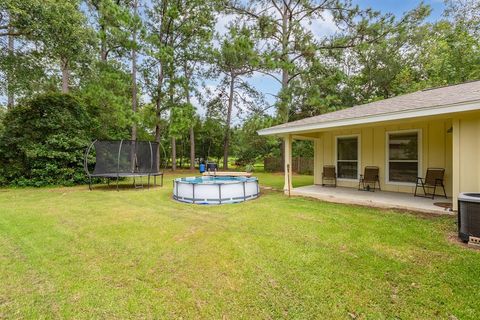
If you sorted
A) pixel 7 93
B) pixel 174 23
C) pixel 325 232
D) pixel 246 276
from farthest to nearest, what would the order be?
pixel 174 23, pixel 7 93, pixel 325 232, pixel 246 276

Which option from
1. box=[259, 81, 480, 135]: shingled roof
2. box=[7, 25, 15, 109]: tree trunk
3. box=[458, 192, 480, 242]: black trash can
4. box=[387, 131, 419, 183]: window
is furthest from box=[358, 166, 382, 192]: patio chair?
box=[7, 25, 15, 109]: tree trunk

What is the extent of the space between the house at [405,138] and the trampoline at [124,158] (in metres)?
5.01

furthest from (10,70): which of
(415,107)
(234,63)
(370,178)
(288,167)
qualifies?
(370,178)

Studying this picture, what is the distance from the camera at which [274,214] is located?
5016 mm

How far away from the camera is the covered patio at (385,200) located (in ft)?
17.0

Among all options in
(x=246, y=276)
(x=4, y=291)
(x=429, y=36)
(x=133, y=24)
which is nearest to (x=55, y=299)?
(x=4, y=291)

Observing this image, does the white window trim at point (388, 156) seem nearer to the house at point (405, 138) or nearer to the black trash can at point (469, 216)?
the house at point (405, 138)

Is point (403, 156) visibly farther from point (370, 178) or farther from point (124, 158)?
point (124, 158)

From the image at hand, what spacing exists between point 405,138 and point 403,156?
513 mm

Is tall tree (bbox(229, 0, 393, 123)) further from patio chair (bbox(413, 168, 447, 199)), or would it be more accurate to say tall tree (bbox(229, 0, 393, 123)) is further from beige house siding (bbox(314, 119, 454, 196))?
patio chair (bbox(413, 168, 447, 199))

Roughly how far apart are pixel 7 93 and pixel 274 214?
46.5 feet

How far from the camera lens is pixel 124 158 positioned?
9.45m

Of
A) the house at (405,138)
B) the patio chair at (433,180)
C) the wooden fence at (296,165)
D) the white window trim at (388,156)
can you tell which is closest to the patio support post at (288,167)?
the house at (405,138)

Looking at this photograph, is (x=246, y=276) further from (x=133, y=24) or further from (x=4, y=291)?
(x=133, y=24)
